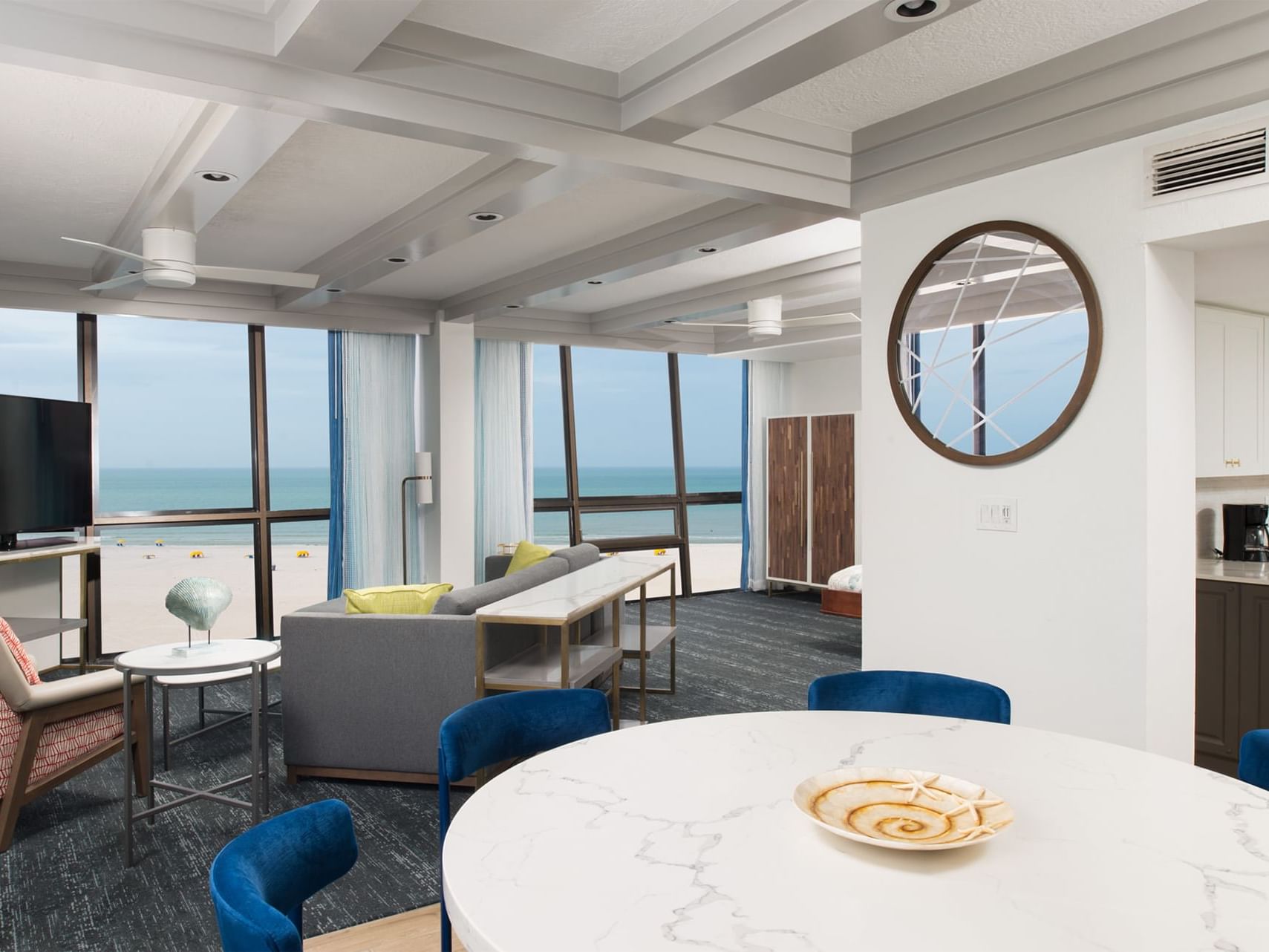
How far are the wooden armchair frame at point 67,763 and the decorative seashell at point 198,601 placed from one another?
1.47ft

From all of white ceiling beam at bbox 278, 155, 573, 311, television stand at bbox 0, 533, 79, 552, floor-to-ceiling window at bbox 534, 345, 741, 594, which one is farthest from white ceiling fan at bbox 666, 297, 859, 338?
floor-to-ceiling window at bbox 534, 345, 741, 594

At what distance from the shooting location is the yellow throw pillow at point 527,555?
5543 millimetres

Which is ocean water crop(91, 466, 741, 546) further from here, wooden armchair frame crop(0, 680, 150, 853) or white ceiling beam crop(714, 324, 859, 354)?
wooden armchair frame crop(0, 680, 150, 853)

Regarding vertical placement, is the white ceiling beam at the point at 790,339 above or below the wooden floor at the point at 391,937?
above

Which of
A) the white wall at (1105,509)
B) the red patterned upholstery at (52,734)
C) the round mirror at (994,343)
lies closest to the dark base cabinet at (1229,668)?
the white wall at (1105,509)

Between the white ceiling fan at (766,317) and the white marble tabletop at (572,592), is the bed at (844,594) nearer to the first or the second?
the white ceiling fan at (766,317)

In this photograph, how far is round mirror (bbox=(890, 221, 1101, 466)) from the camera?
2947 millimetres

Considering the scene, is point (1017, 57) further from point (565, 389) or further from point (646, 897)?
point (565, 389)

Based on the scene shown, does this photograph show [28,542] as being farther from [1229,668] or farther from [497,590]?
[1229,668]

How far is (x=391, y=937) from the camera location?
261cm

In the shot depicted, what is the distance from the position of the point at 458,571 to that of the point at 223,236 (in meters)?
2.94

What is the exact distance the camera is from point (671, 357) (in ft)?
29.3

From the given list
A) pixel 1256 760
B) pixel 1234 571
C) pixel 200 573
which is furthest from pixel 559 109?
pixel 200 573

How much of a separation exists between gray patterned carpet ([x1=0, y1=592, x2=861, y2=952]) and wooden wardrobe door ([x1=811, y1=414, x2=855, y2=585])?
323cm
